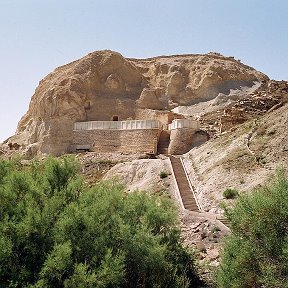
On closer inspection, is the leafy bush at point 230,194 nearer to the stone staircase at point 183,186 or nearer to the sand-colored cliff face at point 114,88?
the stone staircase at point 183,186

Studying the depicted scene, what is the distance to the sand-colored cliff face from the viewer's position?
127ft

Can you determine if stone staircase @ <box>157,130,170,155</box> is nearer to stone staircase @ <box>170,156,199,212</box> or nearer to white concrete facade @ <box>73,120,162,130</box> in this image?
white concrete facade @ <box>73,120,162,130</box>

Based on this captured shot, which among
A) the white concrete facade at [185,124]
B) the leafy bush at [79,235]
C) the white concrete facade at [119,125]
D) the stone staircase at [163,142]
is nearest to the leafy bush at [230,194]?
the leafy bush at [79,235]

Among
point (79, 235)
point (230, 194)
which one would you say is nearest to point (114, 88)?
point (230, 194)

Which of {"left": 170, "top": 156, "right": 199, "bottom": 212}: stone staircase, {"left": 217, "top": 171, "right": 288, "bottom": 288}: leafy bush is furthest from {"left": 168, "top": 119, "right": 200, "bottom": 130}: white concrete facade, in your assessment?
{"left": 217, "top": 171, "right": 288, "bottom": 288}: leafy bush

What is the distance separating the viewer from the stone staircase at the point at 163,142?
3477 centimetres

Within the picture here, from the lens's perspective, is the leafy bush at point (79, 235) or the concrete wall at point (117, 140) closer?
the leafy bush at point (79, 235)

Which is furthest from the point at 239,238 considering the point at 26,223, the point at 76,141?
the point at 76,141

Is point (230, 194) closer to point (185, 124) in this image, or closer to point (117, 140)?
point (185, 124)

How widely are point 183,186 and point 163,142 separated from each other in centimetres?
1009

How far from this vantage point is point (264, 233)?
41.4 ft

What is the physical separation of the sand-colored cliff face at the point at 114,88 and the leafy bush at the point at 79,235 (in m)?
22.8

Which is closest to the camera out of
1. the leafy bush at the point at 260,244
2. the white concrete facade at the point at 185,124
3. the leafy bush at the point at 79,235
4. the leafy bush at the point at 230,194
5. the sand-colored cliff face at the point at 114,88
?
the leafy bush at the point at 79,235

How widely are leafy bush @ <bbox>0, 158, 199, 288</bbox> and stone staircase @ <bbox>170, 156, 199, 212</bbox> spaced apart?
7.00 metres
